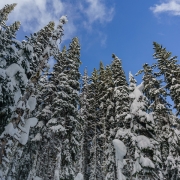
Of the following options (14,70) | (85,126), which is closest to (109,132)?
(85,126)

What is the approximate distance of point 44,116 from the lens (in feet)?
64.3

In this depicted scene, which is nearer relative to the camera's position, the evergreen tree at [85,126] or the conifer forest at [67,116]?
the conifer forest at [67,116]

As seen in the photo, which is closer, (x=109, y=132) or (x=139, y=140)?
(x=139, y=140)

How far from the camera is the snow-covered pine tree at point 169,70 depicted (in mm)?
18094

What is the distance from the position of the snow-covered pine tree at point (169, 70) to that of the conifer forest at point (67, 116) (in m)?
0.10

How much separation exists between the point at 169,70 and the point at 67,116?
39.1ft

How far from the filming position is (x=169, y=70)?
63.9 feet

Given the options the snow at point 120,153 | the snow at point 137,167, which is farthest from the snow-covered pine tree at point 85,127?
the snow at point 137,167

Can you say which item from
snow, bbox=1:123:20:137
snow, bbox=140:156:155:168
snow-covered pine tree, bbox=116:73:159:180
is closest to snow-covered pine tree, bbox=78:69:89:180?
snow-covered pine tree, bbox=116:73:159:180

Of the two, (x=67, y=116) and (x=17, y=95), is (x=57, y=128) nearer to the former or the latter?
(x=67, y=116)

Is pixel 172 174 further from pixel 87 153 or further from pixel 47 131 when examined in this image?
pixel 87 153

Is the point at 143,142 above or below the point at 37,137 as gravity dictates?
below

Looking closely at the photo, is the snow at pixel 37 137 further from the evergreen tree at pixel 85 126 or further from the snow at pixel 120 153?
the evergreen tree at pixel 85 126

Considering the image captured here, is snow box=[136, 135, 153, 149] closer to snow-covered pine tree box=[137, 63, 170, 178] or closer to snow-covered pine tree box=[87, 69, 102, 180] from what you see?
snow-covered pine tree box=[137, 63, 170, 178]
